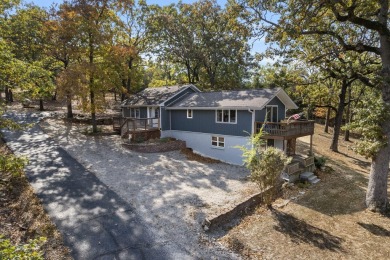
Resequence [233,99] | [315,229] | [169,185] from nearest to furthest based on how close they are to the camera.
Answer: [315,229] → [169,185] → [233,99]

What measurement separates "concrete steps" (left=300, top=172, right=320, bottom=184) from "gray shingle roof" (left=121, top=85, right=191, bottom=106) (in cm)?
1385

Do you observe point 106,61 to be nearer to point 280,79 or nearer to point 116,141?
point 116,141

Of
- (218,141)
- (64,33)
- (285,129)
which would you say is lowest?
(218,141)

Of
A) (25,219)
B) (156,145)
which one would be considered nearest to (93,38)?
(156,145)

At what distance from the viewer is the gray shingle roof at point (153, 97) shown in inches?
955

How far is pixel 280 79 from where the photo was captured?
2836 centimetres

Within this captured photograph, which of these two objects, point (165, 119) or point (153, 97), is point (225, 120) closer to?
point (165, 119)

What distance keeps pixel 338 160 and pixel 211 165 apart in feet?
41.1

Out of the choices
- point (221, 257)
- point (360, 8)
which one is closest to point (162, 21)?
point (360, 8)

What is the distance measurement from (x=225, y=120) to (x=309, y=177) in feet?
24.4

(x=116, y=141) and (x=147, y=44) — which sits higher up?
(x=147, y=44)

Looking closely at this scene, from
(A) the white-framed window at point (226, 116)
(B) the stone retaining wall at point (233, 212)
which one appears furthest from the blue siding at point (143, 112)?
(B) the stone retaining wall at point (233, 212)

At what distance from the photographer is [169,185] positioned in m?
14.0

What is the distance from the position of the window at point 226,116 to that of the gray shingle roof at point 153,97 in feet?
20.5
